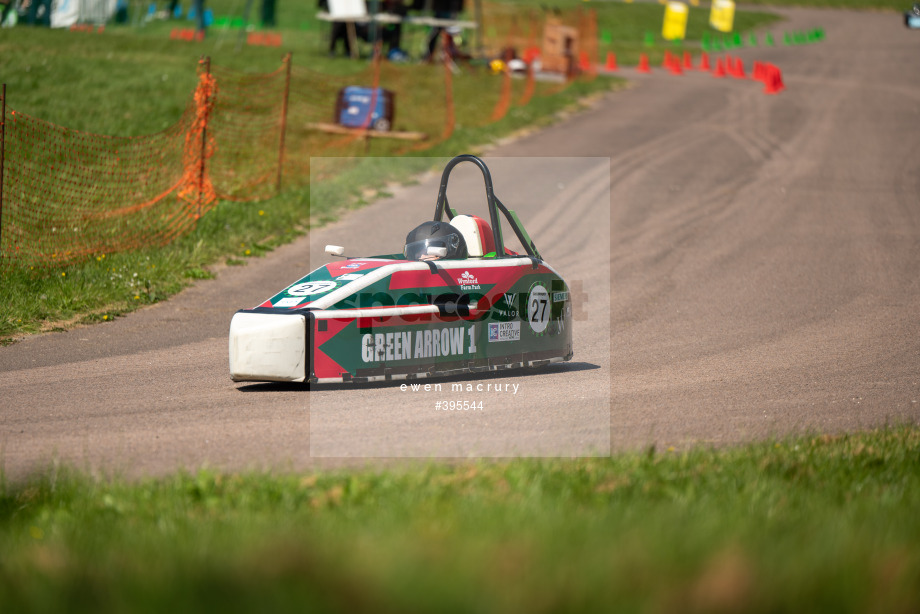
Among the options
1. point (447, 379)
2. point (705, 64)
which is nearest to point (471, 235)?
point (447, 379)

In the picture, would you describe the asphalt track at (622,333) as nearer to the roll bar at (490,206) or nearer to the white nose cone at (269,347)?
the white nose cone at (269,347)

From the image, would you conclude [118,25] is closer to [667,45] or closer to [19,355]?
[667,45]

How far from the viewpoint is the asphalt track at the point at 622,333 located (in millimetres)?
6098

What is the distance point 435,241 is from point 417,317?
2.46 feet

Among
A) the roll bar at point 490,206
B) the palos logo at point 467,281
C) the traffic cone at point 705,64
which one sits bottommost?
the palos logo at point 467,281

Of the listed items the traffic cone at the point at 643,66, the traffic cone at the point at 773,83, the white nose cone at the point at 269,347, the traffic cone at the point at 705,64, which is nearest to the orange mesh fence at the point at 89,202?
the white nose cone at the point at 269,347

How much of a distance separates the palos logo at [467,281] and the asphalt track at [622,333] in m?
0.76

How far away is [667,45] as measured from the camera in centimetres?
4494

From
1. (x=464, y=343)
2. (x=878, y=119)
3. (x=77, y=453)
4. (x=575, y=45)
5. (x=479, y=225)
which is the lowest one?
(x=77, y=453)

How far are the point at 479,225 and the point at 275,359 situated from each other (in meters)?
2.17

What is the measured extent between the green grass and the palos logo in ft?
7.70

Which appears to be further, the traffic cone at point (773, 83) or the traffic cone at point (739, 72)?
the traffic cone at point (739, 72)

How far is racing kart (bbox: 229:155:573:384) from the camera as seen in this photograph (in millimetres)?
6895

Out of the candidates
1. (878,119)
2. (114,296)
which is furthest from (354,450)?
(878,119)
